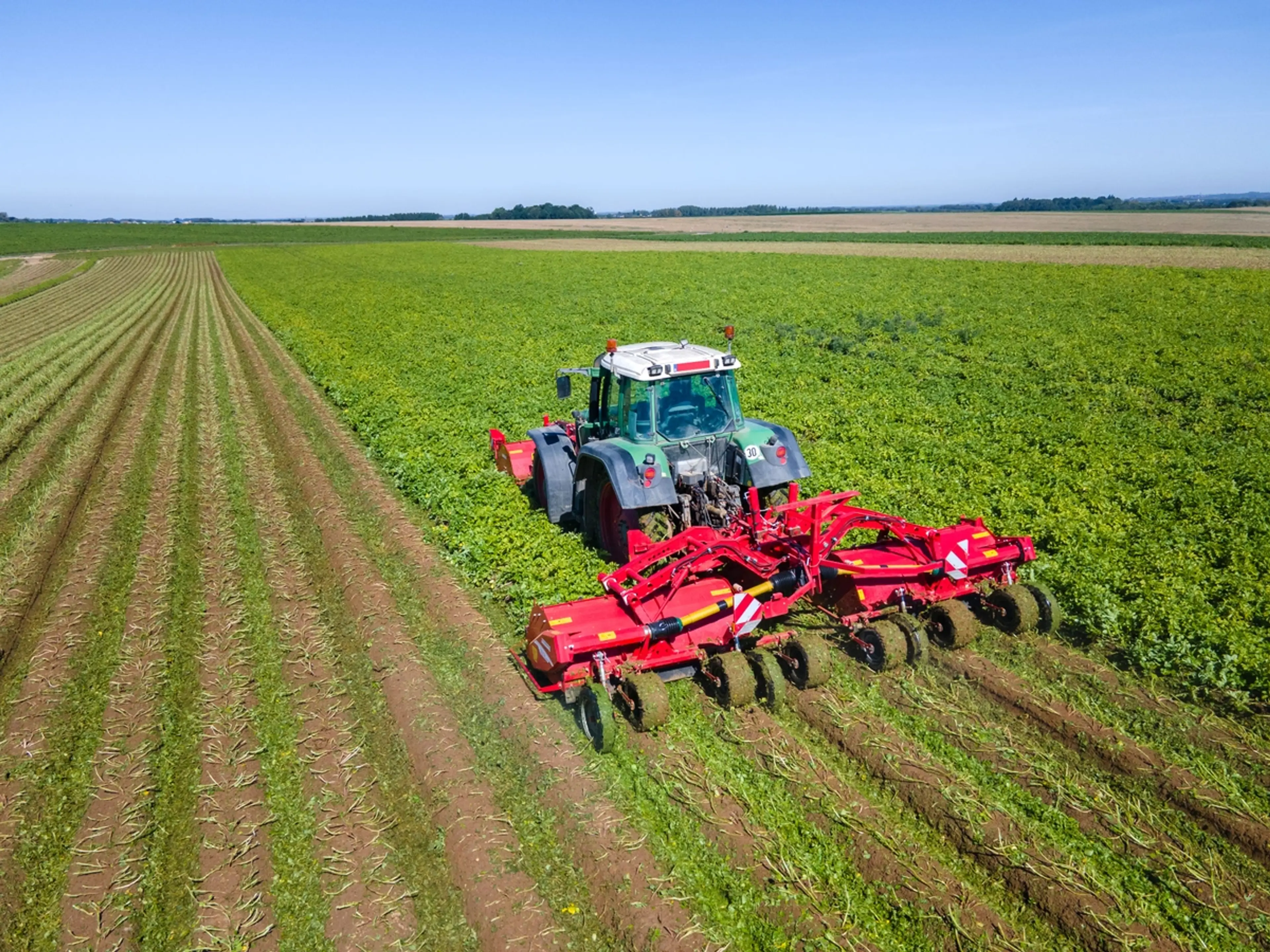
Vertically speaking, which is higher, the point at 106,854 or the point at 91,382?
the point at 91,382

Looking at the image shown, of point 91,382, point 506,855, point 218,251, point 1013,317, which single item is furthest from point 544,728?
point 218,251

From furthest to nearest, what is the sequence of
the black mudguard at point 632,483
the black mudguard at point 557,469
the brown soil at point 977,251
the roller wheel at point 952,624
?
the brown soil at point 977,251
the black mudguard at point 557,469
the black mudguard at point 632,483
the roller wheel at point 952,624

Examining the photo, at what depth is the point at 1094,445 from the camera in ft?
44.0

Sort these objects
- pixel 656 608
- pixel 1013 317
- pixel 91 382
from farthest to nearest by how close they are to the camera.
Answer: pixel 1013 317
pixel 91 382
pixel 656 608

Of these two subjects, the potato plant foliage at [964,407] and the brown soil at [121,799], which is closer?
the brown soil at [121,799]

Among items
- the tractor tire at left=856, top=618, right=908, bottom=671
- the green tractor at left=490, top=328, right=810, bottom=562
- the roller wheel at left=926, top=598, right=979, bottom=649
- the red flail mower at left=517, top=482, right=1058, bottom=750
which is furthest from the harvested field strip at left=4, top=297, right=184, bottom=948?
the roller wheel at left=926, top=598, right=979, bottom=649

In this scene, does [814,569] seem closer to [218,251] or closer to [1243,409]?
[1243,409]

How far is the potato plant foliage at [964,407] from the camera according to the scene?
879 centimetres

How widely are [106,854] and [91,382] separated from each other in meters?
19.8

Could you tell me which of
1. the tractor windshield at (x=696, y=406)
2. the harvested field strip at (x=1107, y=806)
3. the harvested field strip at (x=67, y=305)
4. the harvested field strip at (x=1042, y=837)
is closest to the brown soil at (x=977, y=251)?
the harvested field strip at (x=67, y=305)

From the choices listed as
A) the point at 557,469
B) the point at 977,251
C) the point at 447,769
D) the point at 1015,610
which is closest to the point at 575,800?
the point at 447,769

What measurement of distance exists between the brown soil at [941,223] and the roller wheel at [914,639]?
272ft

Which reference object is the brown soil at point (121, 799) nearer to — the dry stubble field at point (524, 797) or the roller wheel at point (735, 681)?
the dry stubble field at point (524, 797)

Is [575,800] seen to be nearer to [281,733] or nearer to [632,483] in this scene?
[281,733]
